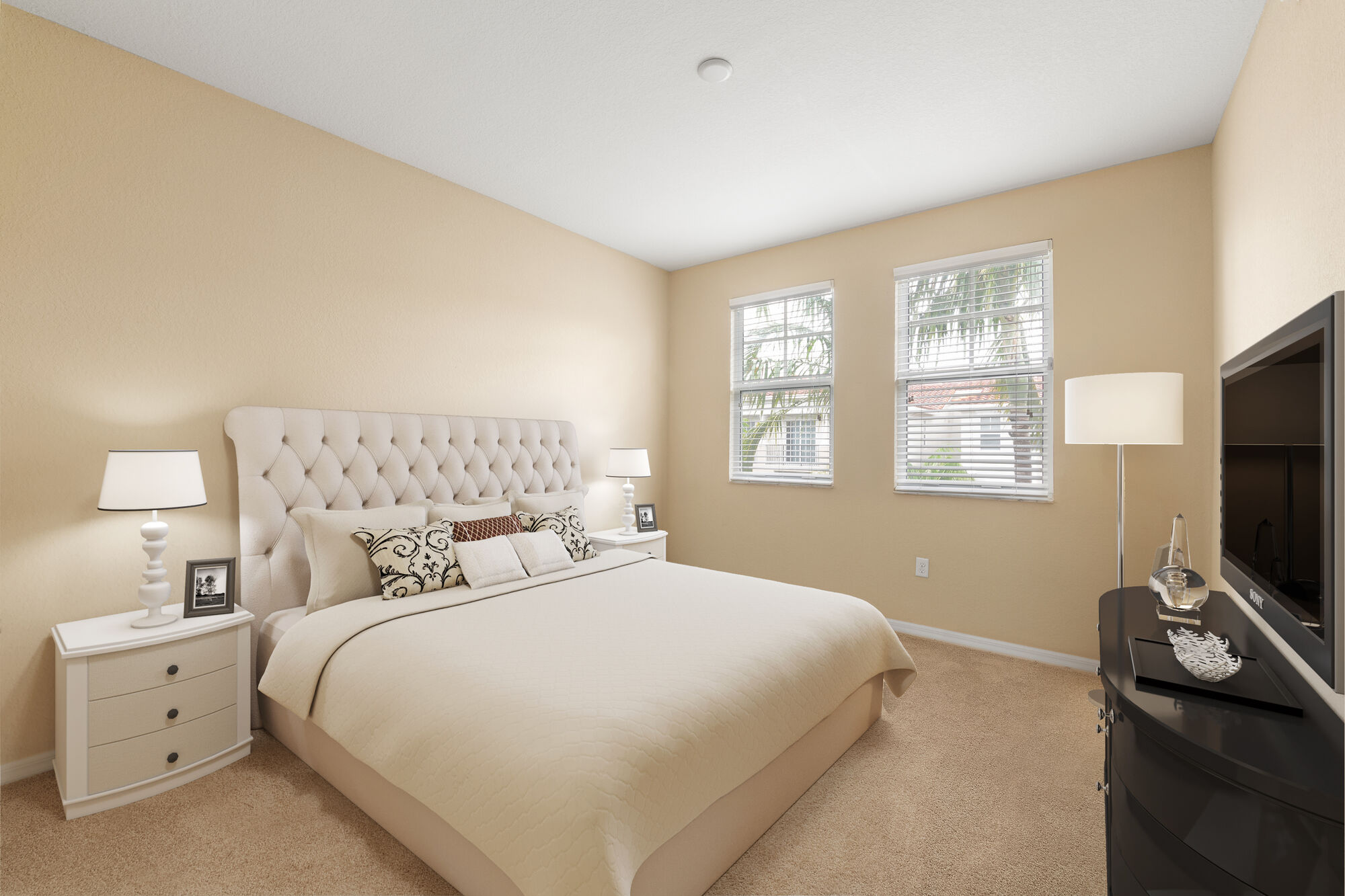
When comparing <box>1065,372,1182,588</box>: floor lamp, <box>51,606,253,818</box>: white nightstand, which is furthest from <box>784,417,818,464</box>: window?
<box>51,606,253,818</box>: white nightstand

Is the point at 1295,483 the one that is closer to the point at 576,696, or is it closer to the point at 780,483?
the point at 576,696

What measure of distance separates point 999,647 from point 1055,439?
127 cm

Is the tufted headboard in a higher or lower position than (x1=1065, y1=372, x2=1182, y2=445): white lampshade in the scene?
lower

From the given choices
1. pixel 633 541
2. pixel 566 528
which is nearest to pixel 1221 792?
pixel 566 528

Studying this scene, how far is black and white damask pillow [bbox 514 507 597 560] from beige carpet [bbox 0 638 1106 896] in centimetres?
140

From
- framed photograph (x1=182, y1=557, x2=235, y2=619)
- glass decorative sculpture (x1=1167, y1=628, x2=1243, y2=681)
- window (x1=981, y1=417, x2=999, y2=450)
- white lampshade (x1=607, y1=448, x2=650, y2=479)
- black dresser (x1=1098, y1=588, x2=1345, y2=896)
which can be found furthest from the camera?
white lampshade (x1=607, y1=448, x2=650, y2=479)

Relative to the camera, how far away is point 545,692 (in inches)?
61.7

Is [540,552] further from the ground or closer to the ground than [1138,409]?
closer to the ground

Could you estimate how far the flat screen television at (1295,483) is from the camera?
1086 millimetres

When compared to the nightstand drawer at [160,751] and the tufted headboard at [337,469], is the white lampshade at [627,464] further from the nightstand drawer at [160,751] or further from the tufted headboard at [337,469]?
the nightstand drawer at [160,751]

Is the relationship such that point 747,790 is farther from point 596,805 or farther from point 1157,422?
point 1157,422

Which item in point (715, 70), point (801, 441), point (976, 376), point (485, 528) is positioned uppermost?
point (715, 70)

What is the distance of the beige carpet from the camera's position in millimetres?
1644

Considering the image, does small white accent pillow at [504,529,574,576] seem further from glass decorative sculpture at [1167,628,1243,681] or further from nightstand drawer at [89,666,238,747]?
glass decorative sculpture at [1167,628,1243,681]
